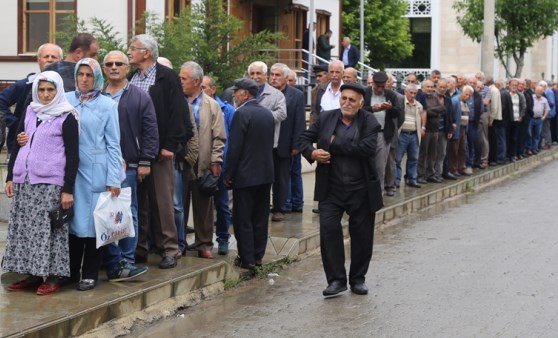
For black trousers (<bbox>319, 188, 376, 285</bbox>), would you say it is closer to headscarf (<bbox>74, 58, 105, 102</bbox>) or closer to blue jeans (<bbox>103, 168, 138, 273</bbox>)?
blue jeans (<bbox>103, 168, 138, 273</bbox>)

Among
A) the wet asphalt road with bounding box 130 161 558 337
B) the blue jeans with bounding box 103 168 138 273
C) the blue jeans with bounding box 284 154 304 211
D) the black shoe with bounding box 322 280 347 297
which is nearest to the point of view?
the wet asphalt road with bounding box 130 161 558 337

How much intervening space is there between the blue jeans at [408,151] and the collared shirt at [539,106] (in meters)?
9.14

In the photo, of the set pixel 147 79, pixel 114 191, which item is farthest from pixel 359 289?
pixel 147 79

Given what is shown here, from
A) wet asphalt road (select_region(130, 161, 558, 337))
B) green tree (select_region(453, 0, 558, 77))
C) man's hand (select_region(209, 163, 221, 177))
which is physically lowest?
wet asphalt road (select_region(130, 161, 558, 337))

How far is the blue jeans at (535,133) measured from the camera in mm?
26203

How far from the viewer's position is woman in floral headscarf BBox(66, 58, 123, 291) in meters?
8.14

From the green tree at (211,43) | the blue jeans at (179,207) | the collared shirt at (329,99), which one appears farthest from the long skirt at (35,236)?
the collared shirt at (329,99)

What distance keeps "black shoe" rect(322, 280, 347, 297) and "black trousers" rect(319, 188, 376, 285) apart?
0.04 metres

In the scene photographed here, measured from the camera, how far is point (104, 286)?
8500 mm

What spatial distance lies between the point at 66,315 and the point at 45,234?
2.72 feet

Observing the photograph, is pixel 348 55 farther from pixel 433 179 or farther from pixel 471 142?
pixel 433 179

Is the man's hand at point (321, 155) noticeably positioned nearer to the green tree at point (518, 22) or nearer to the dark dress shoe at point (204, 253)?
the dark dress shoe at point (204, 253)

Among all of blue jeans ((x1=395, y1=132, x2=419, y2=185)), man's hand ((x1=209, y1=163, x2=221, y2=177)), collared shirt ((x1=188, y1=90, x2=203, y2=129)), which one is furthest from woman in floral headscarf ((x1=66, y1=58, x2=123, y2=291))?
blue jeans ((x1=395, y1=132, x2=419, y2=185))

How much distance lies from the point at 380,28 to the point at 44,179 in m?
40.1
